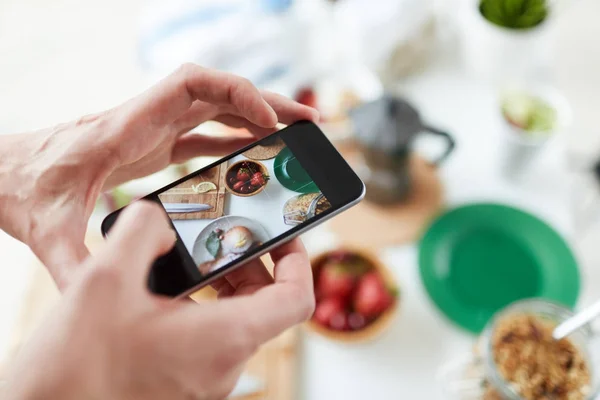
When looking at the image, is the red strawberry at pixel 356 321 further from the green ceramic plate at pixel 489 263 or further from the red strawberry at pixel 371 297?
the green ceramic plate at pixel 489 263

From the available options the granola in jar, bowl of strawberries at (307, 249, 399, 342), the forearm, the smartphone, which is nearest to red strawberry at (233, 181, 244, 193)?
the smartphone

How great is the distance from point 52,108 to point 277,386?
711 mm

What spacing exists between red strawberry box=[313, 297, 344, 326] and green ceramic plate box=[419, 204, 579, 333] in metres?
0.13

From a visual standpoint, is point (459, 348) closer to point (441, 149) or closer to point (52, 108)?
point (441, 149)

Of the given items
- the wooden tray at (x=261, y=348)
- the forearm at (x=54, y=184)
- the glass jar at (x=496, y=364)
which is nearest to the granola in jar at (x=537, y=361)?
the glass jar at (x=496, y=364)

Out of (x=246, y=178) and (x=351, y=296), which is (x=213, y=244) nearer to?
(x=246, y=178)

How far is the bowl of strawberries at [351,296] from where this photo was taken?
614mm

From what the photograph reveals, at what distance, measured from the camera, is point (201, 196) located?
1.50 feet

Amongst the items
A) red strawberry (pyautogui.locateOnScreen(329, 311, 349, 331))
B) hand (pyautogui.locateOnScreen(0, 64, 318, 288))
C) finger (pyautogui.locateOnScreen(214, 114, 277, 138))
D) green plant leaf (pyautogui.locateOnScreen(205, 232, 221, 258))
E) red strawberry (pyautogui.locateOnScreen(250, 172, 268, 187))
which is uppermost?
hand (pyautogui.locateOnScreen(0, 64, 318, 288))

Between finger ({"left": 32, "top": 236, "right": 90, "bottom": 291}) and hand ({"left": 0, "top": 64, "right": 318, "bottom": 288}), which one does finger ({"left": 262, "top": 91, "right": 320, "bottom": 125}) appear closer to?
hand ({"left": 0, "top": 64, "right": 318, "bottom": 288})

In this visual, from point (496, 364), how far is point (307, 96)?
20.6 inches

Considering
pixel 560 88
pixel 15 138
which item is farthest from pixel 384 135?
pixel 560 88

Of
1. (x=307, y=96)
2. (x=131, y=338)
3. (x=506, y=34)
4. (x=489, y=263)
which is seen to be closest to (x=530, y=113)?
(x=506, y=34)

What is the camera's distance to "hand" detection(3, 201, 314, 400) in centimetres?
25
